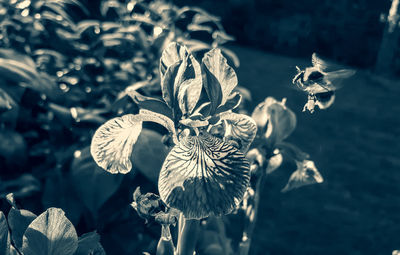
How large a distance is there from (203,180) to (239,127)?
108 millimetres

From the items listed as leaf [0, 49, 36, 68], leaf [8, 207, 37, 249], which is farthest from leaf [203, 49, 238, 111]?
leaf [0, 49, 36, 68]

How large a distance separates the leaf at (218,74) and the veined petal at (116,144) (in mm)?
95

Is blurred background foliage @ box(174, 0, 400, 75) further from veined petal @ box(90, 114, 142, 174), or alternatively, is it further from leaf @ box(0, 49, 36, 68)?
veined petal @ box(90, 114, 142, 174)

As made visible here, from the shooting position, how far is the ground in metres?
2.25

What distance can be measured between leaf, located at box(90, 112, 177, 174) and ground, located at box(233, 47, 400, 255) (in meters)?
0.19

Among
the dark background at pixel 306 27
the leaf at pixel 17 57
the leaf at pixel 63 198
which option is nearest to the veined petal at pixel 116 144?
the leaf at pixel 63 198

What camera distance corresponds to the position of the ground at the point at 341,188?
225 cm

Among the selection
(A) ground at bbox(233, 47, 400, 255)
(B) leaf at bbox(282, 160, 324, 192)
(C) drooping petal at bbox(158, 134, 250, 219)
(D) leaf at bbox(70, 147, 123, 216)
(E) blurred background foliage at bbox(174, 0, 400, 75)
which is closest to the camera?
(C) drooping petal at bbox(158, 134, 250, 219)

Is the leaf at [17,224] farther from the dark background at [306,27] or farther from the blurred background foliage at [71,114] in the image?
the dark background at [306,27]

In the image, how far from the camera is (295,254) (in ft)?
6.88

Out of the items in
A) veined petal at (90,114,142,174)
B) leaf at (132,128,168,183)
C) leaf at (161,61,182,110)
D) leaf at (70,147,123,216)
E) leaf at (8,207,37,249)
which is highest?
leaf at (161,61,182,110)

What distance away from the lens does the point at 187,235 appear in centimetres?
50

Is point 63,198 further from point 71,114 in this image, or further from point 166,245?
point 166,245

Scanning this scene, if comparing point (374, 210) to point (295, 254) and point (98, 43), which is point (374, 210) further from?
point (98, 43)
